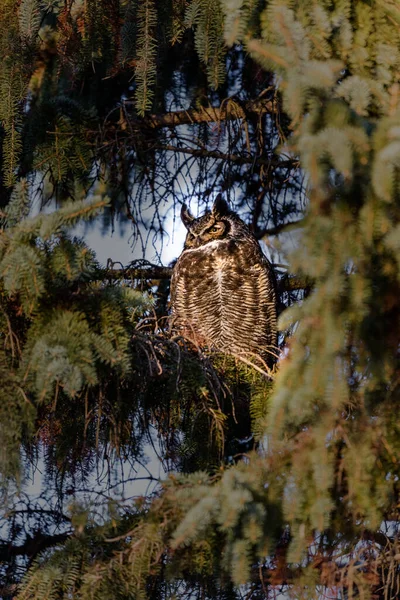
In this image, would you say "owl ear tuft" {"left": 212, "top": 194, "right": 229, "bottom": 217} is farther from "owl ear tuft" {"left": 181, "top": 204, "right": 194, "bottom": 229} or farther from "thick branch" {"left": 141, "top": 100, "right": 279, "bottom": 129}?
"thick branch" {"left": 141, "top": 100, "right": 279, "bottom": 129}

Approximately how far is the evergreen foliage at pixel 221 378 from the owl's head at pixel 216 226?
93cm

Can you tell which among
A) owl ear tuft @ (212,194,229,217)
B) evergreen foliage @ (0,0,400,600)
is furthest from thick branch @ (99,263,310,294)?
evergreen foliage @ (0,0,400,600)

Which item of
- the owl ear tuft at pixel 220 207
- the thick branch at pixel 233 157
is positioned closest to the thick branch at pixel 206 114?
the thick branch at pixel 233 157

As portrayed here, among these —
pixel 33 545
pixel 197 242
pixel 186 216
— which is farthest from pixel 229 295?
pixel 33 545

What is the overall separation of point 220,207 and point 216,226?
0.10 metres

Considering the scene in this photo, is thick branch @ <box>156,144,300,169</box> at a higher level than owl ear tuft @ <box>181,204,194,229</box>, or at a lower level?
higher

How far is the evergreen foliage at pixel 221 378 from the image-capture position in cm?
183

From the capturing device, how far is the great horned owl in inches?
146

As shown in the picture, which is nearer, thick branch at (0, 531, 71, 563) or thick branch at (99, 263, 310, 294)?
thick branch at (0, 531, 71, 563)

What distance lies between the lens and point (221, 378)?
114 inches

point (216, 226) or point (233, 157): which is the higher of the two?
point (233, 157)

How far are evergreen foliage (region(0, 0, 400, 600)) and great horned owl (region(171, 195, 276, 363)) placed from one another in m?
0.69

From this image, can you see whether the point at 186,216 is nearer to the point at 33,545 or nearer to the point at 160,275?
the point at 160,275

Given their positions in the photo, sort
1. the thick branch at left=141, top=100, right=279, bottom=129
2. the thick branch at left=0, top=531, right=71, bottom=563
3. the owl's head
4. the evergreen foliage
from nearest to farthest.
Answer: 1. the evergreen foliage
2. the thick branch at left=0, top=531, right=71, bottom=563
3. the thick branch at left=141, top=100, right=279, bottom=129
4. the owl's head
